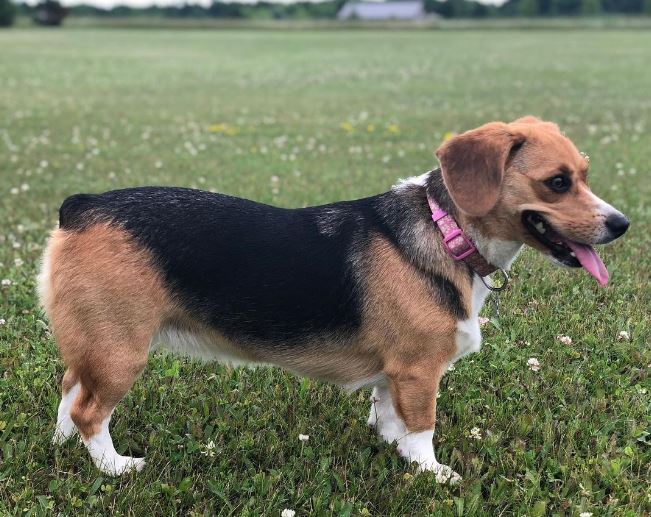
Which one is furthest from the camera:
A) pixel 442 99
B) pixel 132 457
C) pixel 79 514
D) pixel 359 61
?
pixel 359 61

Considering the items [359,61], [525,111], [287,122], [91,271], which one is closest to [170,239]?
[91,271]

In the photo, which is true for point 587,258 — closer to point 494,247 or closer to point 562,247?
point 562,247

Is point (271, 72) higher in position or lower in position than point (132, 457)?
lower

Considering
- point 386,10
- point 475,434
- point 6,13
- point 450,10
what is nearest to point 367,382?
point 475,434

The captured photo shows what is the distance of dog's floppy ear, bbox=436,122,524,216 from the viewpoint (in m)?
3.23

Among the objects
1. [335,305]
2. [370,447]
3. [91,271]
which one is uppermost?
[91,271]

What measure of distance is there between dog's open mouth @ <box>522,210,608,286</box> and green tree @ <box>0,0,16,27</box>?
7433cm

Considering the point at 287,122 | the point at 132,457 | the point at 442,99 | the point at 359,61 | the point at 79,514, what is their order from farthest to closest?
the point at 359,61 < the point at 442,99 < the point at 287,122 < the point at 132,457 < the point at 79,514

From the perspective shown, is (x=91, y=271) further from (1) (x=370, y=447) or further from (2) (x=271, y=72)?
(2) (x=271, y=72)

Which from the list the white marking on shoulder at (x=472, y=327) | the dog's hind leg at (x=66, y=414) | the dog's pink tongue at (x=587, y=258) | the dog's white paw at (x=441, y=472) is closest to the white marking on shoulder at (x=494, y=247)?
the white marking on shoulder at (x=472, y=327)

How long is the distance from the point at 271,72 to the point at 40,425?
23480mm

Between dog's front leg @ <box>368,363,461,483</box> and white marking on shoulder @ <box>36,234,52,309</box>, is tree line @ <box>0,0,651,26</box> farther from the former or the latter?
dog's front leg @ <box>368,363,461,483</box>

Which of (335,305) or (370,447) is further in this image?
(370,447)

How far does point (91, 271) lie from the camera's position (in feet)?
10.8
